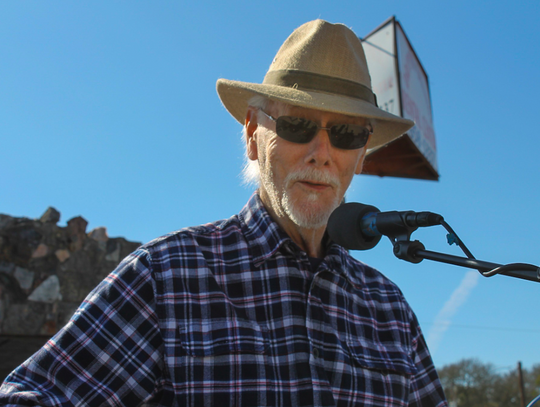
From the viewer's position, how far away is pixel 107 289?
1828 millimetres

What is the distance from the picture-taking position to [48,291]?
5.62 meters

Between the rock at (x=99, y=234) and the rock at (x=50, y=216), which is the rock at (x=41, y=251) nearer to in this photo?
the rock at (x=50, y=216)

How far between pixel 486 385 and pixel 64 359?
181 feet

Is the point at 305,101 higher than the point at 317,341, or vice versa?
the point at 305,101

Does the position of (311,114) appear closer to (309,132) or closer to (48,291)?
(309,132)

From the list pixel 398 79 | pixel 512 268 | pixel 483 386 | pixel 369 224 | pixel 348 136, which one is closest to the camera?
pixel 512 268

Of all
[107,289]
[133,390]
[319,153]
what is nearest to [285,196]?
[319,153]

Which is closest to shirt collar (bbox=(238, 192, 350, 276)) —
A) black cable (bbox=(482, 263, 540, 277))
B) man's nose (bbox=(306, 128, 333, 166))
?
man's nose (bbox=(306, 128, 333, 166))

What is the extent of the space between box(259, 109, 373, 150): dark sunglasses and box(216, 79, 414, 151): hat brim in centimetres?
7

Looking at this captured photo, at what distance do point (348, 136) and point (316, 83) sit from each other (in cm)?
29

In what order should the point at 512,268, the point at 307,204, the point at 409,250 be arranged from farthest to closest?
1. the point at 307,204
2. the point at 409,250
3. the point at 512,268

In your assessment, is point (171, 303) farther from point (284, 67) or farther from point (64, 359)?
point (284, 67)

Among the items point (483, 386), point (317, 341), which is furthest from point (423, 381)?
point (483, 386)

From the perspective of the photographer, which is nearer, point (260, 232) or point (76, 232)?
point (260, 232)
